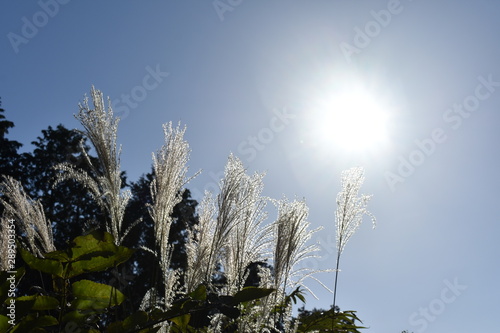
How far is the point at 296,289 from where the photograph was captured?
124 inches

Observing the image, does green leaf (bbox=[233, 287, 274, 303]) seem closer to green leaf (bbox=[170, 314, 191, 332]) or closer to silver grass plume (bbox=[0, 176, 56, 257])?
green leaf (bbox=[170, 314, 191, 332])

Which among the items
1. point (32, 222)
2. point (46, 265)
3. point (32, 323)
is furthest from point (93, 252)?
point (32, 222)

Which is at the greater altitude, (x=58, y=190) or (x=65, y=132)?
(x=65, y=132)

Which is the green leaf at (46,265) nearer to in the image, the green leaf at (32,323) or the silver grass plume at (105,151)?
the green leaf at (32,323)

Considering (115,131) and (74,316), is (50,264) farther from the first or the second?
(115,131)

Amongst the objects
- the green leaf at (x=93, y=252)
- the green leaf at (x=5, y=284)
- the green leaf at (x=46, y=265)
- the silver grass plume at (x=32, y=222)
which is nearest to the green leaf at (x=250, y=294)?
the green leaf at (x=93, y=252)

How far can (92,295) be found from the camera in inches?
49.9

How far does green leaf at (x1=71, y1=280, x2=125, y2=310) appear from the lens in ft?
4.11

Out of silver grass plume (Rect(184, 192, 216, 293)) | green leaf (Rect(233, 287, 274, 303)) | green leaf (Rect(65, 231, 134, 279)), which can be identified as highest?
silver grass plume (Rect(184, 192, 216, 293))

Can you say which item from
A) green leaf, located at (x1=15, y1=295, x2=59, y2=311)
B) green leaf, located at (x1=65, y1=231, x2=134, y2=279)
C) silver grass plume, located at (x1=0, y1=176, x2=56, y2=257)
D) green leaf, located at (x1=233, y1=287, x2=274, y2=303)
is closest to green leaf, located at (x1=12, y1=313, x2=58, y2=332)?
green leaf, located at (x1=15, y1=295, x2=59, y2=311)

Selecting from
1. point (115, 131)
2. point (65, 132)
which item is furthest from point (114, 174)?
point (65, 132)

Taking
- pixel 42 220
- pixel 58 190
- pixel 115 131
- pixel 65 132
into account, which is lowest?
pixel 42 220

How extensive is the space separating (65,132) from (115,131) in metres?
19.7

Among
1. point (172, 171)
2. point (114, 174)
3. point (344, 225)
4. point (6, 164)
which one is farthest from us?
point (6, 164)
